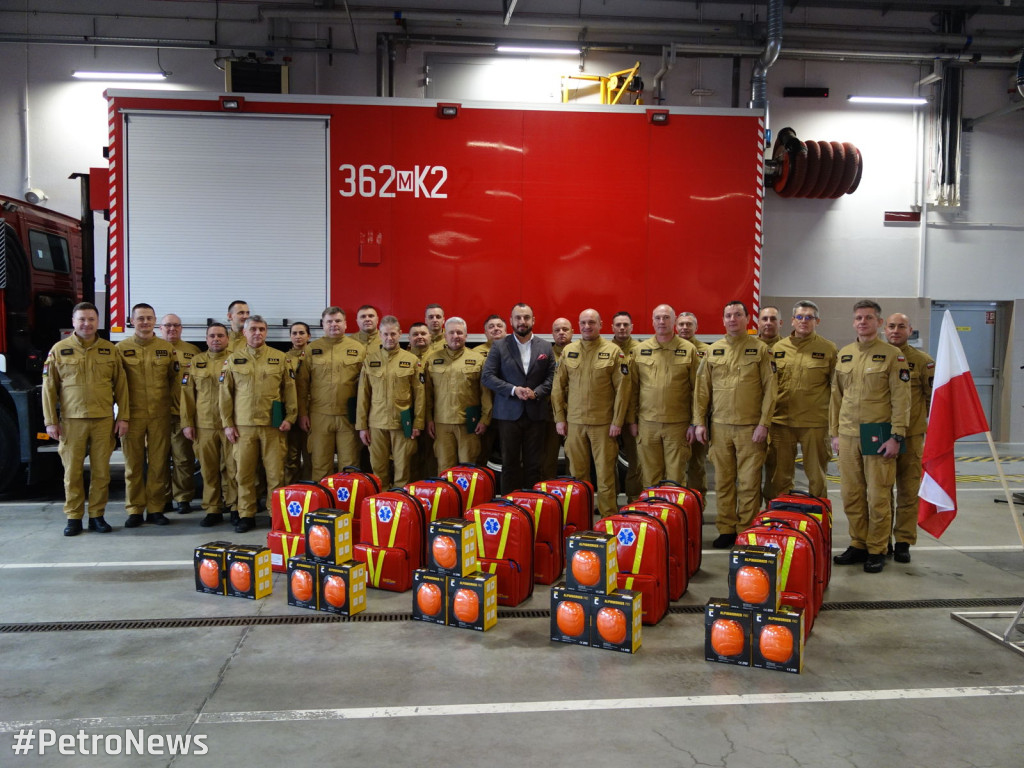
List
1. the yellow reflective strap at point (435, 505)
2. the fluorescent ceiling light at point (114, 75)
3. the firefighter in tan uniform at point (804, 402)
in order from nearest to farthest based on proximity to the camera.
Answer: the yellow reflective strap at point (435, 505) → the firefighter in tan uniform at point (804, 402) → the fluorescent ceiling light at point (114, 75)

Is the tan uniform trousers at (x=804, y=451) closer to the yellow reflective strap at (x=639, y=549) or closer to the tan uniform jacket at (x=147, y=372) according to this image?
the yellow reflective strap at (x=639, y=549)

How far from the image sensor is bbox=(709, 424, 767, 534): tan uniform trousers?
226 inches

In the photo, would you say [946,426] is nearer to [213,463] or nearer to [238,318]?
[238,318]

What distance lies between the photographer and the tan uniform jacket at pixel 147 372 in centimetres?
642

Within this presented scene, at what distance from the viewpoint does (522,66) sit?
34.4 ft

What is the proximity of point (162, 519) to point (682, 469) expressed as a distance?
4.45 meters

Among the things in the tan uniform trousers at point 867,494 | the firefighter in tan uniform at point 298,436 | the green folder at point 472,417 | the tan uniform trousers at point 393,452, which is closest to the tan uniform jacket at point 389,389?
the tan uniform trousers at point 393,452

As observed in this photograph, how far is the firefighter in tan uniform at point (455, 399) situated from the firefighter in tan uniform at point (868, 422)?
2.81 metres

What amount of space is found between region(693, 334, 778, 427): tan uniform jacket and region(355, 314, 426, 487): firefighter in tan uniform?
243cm

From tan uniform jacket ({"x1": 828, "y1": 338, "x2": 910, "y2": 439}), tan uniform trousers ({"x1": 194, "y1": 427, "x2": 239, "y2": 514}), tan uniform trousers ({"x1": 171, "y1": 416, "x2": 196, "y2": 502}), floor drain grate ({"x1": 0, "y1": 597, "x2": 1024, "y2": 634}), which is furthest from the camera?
tan uniform trousers ({"x1": 171, "y1": 416, "x2": 196, "y2": 502})

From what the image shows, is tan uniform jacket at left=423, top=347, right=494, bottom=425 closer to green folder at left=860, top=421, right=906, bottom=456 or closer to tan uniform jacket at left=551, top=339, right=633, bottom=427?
tan uniform jacket at left=551, top=339, right=633, bottom=427

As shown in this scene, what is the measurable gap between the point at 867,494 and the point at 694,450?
157 cm

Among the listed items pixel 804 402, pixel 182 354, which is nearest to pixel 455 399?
pixel 182 354

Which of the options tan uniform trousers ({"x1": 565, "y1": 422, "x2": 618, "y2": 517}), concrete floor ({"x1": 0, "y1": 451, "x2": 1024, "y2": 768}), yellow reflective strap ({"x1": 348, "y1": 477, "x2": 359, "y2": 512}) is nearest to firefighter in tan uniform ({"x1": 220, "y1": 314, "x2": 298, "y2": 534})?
yellow reflective strap ({"x1": 348, "y1": 477, "x2": 359, "y2": 512})
